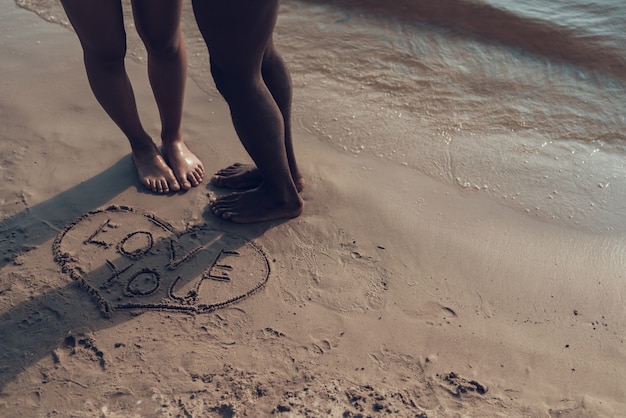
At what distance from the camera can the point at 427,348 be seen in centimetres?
208

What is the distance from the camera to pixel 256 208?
8.41 ft

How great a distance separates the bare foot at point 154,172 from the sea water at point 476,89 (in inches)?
34.1

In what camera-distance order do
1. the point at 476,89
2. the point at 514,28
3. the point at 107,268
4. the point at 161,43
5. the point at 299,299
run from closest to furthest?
the point at 299,299 → the point at 107,268 → the point at 161,43 → the point at 476,89 → the point at 514,28

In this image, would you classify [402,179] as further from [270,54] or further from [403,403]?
[403,403]

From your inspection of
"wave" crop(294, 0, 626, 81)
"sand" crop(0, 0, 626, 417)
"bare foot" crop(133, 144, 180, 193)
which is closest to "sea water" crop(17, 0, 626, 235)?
"wave" crop(294, 0, 626, 81)

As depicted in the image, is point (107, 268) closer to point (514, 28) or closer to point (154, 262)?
point (154, 262)

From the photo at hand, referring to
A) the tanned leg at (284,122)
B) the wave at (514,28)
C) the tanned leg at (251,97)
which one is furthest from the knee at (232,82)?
the wave at (514,28)

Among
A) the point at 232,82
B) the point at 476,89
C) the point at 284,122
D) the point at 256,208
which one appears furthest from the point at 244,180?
the point at 476,89

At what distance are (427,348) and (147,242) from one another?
4.05 ft

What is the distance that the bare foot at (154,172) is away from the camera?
9.02ft

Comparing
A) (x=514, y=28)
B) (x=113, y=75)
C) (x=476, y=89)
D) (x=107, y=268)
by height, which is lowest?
(x=107, y=268)

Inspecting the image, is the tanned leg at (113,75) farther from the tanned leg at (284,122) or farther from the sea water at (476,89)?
the sea water at (476,89)

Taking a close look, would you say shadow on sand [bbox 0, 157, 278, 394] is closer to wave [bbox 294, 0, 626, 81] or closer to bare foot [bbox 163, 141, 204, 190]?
bare foot [bbox 163, 141, 204, 190]

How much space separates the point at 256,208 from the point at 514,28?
310 cm
